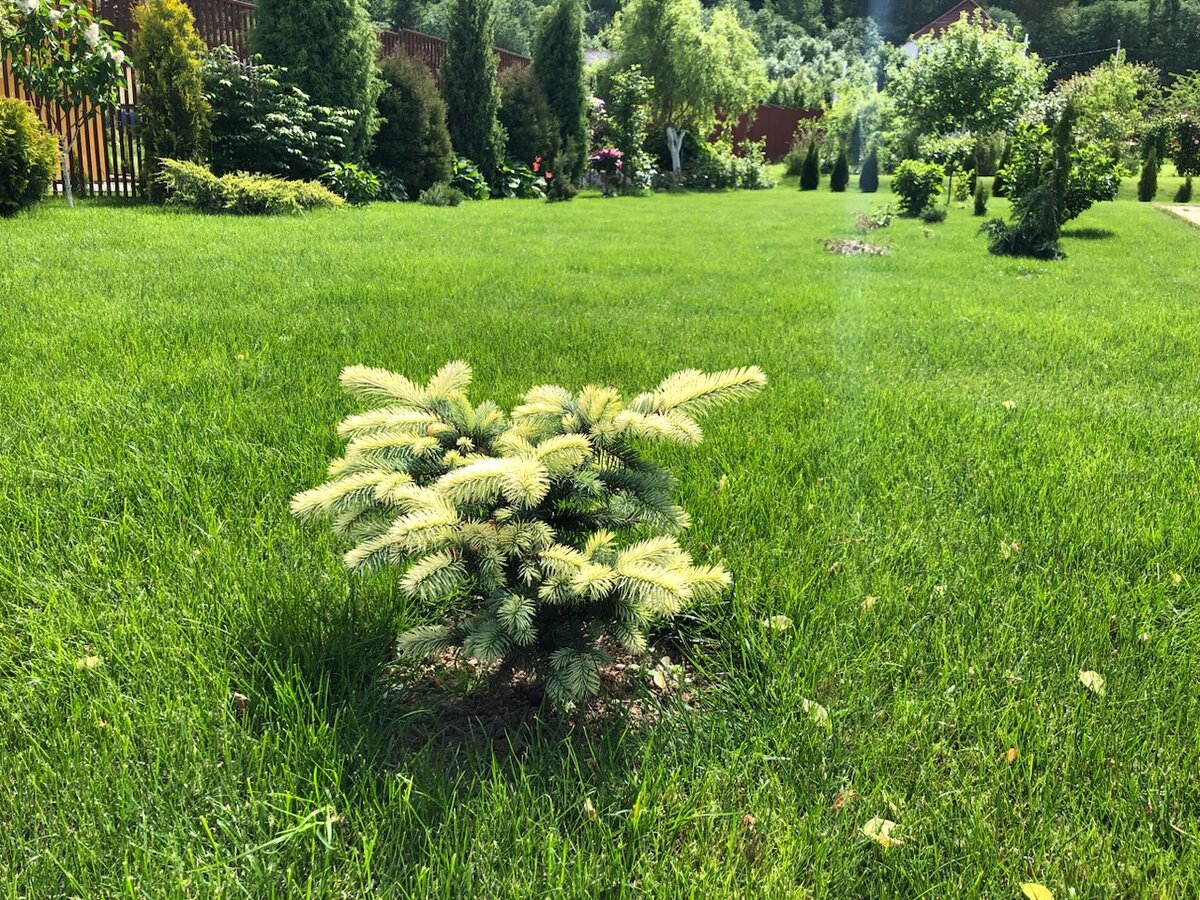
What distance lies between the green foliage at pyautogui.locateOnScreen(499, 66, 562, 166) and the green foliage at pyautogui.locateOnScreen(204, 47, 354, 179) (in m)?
6.95

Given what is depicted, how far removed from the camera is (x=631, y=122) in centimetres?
2238

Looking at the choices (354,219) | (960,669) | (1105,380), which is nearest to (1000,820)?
(960,669)

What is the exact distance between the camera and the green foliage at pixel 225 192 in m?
9.51

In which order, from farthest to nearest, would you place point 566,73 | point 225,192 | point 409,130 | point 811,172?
point 811,172
point 566,73
point 409,130
point 225,192

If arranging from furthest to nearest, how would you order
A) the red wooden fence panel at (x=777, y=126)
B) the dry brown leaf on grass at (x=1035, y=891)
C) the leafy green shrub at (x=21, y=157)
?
1. the red wooden fence panel at (x=777, y=126)
2. the leafy green shrub at (x=21, y=157)
3. the dry brown leaf on grass at (x=1035, y=891)

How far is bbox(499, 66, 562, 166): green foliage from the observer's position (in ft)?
60.5

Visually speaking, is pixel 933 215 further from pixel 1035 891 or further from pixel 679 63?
pixel 1035 891

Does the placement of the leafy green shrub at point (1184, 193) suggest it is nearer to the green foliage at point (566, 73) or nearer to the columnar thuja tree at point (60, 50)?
the green foliage at point (566, 73)

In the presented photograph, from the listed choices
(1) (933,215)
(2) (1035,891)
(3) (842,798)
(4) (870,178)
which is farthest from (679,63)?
(2) (1035,891)

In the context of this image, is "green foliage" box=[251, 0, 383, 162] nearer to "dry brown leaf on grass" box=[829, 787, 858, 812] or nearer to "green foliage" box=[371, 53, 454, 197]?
"green foliage" box=[371, 53, 454, 197]

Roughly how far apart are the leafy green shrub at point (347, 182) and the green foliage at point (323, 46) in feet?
2.82

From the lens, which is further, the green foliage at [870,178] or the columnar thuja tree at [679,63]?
the green foliage at [870,178]

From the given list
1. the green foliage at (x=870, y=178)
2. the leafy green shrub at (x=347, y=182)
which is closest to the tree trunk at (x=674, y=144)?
the green foliage at (x=870, y=178)

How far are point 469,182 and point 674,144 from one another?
1079cm
